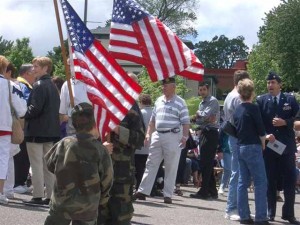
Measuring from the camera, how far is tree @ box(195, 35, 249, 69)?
477ft

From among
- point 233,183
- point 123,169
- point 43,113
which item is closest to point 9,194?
point 43,113

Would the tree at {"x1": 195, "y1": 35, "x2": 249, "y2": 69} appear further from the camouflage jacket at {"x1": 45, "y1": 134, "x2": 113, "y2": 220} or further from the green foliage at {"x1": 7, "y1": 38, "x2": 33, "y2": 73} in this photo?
the camouflage jacket at {"x1": 45, "y1": 134, "x2": 113, "y2": 220}

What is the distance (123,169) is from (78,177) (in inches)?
55.8

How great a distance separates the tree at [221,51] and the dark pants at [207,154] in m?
130

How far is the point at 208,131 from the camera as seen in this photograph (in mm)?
13516

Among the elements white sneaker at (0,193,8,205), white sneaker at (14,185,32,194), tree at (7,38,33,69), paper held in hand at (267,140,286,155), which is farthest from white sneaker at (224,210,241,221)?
tree at (7,38,33,69)

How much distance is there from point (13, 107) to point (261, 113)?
3.28 metres

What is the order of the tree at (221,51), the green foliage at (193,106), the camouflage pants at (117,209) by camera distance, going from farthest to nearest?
the tree at (221,51) < the green foliage at (193,106) < the camouflage pants at (117,209)

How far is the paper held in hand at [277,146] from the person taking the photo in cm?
1029

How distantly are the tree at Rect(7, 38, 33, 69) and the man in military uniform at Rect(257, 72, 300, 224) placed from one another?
61.0 m

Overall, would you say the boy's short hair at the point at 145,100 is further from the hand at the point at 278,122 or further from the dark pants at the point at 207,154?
the hand at the point at 278,122

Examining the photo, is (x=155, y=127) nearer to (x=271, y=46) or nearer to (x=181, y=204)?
(x=181, y=204)

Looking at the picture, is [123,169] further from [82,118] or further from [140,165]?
[140,165]

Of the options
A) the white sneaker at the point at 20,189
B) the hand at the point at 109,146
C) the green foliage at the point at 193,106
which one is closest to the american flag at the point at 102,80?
the hand at the point at 109,146
